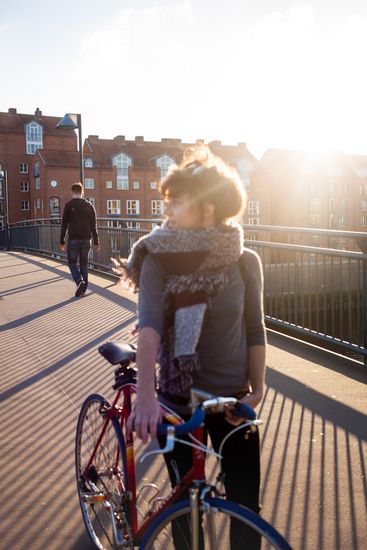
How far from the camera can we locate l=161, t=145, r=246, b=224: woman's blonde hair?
6.65 ft

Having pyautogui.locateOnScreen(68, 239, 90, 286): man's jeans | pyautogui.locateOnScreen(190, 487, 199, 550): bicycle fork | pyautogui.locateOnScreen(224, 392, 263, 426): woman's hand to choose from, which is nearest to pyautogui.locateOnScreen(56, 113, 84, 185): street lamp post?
pyautogui.locateOnScreen(68, 239, 90, 286): man's jeans

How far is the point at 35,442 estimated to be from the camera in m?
4.24

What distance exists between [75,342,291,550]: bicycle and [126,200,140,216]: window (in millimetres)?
66518

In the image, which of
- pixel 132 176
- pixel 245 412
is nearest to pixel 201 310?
pixel 245 412

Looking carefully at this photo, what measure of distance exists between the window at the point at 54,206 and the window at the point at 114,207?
5.49 m

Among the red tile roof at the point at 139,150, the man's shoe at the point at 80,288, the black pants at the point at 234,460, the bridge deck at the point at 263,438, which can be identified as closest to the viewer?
the black pants at the point at 234,460

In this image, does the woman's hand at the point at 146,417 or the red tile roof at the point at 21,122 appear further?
the red tile roof at the point at 21,122

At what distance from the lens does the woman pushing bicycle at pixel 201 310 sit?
6.51ft

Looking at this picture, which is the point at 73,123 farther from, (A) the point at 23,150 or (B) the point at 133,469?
(A) the point at 23,150

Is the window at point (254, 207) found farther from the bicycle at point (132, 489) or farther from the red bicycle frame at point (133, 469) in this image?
the red bicycle frame at point (133, 469)

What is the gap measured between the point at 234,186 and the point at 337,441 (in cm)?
253

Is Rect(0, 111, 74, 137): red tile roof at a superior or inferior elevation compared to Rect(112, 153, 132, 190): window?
superior

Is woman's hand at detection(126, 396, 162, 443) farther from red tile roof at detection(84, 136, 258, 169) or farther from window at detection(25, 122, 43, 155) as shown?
window at detection(25, 122, 43, 155)

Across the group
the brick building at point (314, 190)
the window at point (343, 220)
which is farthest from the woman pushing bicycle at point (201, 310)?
the window at point (343, 220)
